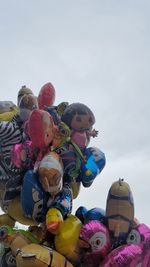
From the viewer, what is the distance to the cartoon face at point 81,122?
404 cm

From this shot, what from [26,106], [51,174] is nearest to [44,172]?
[51,174]

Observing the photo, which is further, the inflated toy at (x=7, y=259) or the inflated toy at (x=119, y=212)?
the inflated toy at (x=7, y=259)

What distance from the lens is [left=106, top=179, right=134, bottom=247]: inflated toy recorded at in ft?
12.1

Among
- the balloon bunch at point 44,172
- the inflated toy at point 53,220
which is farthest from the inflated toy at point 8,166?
the inflated toy at point 53,220

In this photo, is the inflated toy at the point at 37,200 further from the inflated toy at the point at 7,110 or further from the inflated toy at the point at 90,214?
the inflated toy at the point at 7,110

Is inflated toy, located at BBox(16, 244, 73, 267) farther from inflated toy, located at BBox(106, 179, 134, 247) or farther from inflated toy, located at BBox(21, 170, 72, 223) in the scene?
inflated toy, located at BBox(106, 179, 134, 247)

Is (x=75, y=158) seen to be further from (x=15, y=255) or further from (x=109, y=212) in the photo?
(x=15, y=255)

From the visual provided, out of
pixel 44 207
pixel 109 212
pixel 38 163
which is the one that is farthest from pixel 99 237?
pixel 38 163

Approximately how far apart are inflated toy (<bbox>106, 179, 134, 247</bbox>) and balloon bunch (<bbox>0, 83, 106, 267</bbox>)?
263 mm

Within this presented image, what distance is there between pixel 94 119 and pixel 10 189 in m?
0.98

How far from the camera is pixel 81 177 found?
159 inches

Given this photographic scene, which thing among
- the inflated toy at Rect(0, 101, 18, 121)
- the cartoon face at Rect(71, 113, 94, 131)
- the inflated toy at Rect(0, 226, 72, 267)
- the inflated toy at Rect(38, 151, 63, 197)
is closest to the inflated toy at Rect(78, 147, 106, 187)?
the cartoon face at Rect(71, 113, 94, 131)

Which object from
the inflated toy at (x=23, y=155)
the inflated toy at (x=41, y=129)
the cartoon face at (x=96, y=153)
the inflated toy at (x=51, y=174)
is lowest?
the inflated toy at (x=51, y=174)

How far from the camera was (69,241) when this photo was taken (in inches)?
141
